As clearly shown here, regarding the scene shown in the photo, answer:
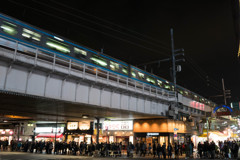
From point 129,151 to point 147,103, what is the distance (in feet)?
20.7

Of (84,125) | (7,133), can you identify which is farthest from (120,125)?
(7,133)

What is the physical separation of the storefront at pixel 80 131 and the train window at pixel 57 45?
20.2m

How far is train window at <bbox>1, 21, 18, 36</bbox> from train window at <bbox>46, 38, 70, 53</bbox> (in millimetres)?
3081

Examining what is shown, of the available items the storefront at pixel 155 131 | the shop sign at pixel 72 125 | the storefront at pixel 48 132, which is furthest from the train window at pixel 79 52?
the storefront at pixel 48 132

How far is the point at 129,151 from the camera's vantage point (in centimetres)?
2603

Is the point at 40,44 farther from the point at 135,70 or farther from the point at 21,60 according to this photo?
the point at 135,70

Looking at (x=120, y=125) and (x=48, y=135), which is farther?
(x=48, y=135)

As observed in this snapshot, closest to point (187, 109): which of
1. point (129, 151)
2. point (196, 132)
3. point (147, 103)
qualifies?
point (196, 132)

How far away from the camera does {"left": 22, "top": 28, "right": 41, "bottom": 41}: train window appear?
17.4 meters

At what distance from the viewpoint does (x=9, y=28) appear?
16219 millimetres

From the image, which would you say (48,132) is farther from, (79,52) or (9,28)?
(9,28)

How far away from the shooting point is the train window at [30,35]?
17.4 meters

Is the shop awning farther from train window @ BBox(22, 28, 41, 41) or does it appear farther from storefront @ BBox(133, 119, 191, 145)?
train window @ BBox(22, 28, 41, 41)

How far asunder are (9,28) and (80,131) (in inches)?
1010
